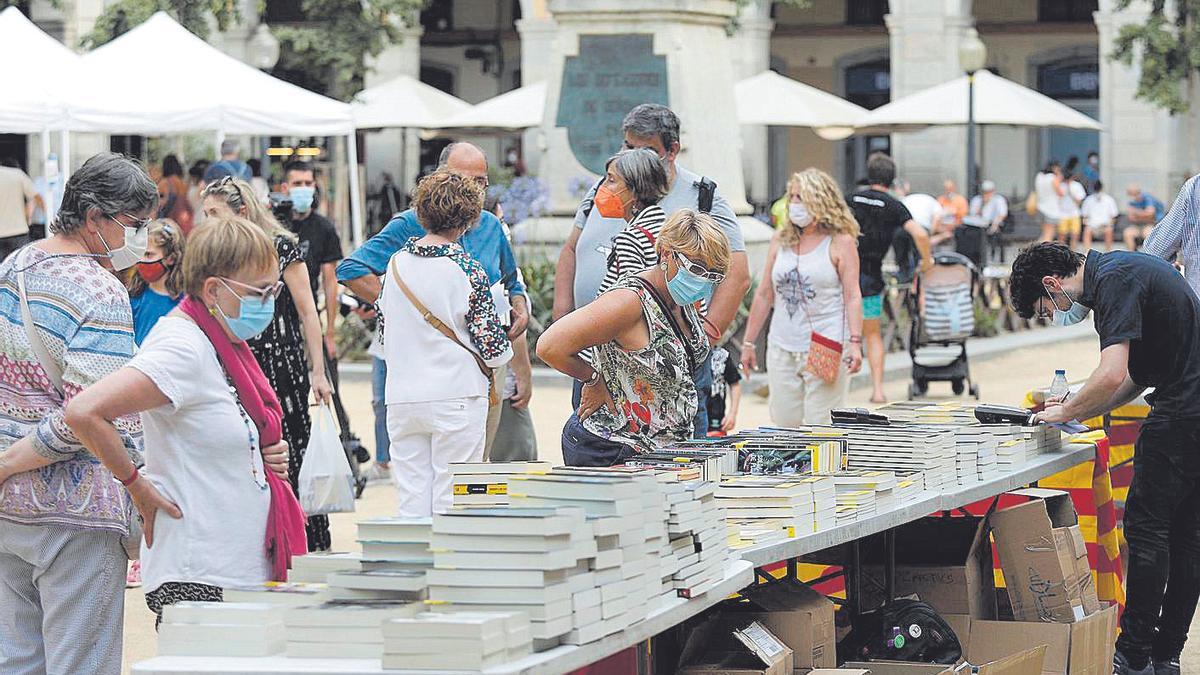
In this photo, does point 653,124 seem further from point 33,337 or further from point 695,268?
point 33,337

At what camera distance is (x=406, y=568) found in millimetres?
3971

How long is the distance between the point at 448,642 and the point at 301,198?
6.62m

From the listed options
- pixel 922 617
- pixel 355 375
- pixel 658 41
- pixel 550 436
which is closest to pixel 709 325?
pixel 922 617

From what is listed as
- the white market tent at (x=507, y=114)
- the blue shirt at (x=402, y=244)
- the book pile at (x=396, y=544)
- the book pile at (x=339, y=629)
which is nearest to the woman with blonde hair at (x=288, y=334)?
the blue shirt at (x=402, y=244)

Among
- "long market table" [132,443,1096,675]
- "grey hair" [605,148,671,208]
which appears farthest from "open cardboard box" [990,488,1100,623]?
"grey hair" [605,148,671,208]

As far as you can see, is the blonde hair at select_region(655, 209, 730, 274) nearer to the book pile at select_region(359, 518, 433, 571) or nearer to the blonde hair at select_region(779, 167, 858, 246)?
the book pile at select_region(359, 518, 433, 571)

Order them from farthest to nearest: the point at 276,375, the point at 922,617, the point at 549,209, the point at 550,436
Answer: the point at 549,209, the point at 550,436, the point at 276,375, the point at 922,617

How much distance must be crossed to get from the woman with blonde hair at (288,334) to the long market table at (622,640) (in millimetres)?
2488

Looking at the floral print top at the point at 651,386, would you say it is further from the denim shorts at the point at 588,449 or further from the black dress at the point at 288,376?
the black dress at the point at 288,376

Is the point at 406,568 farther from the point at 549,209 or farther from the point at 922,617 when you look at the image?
the point at 549,209

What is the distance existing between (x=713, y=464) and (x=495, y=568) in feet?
4.52

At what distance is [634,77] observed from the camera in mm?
13945

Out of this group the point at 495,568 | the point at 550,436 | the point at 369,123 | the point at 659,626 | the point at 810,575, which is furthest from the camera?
the point at 369,123

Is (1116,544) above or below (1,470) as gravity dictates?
below
